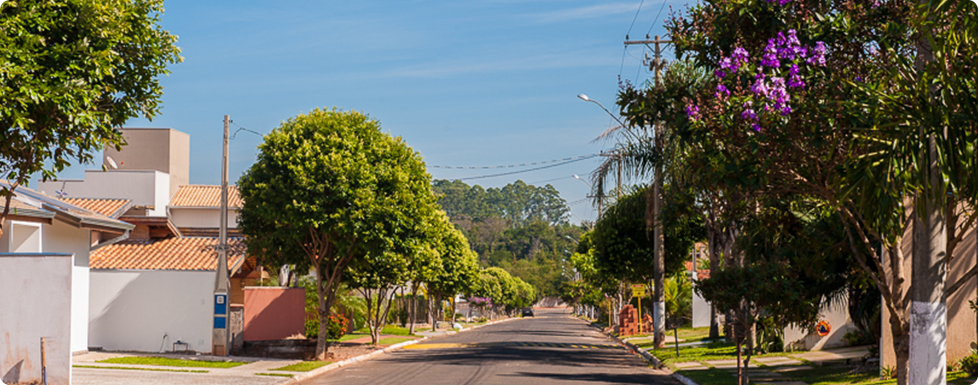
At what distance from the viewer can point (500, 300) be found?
327 ft

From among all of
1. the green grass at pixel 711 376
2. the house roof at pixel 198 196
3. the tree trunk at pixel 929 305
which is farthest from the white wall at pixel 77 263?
the house roof at pixel 198 196

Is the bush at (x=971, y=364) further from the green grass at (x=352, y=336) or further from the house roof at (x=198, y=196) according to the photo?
the house roof at (x=198, y=196)

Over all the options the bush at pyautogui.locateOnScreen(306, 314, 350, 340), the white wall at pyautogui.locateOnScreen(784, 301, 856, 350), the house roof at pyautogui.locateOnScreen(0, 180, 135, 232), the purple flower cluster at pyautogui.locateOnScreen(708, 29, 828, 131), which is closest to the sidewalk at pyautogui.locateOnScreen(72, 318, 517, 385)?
the house roof at pyautogui.locateOnScreen(0, 180, 135, 232)

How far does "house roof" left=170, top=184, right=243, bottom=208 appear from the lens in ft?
186

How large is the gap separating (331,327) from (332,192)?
1419cm

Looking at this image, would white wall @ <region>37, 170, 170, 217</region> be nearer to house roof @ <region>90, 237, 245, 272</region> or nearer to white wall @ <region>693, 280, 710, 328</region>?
house roof @ <region>90, 237, 245, 272</region>

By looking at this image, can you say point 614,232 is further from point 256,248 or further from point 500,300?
point 500,300

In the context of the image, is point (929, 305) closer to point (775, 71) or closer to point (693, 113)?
point (775, 71)

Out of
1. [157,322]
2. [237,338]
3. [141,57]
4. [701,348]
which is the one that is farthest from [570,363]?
[141,57]

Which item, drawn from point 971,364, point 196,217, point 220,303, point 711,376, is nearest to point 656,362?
point 711,376

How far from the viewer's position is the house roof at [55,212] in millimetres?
18906

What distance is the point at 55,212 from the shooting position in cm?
2008

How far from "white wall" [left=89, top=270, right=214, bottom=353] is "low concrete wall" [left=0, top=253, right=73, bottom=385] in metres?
10.9

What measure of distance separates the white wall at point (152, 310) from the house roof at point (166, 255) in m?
Answer: 0.34
